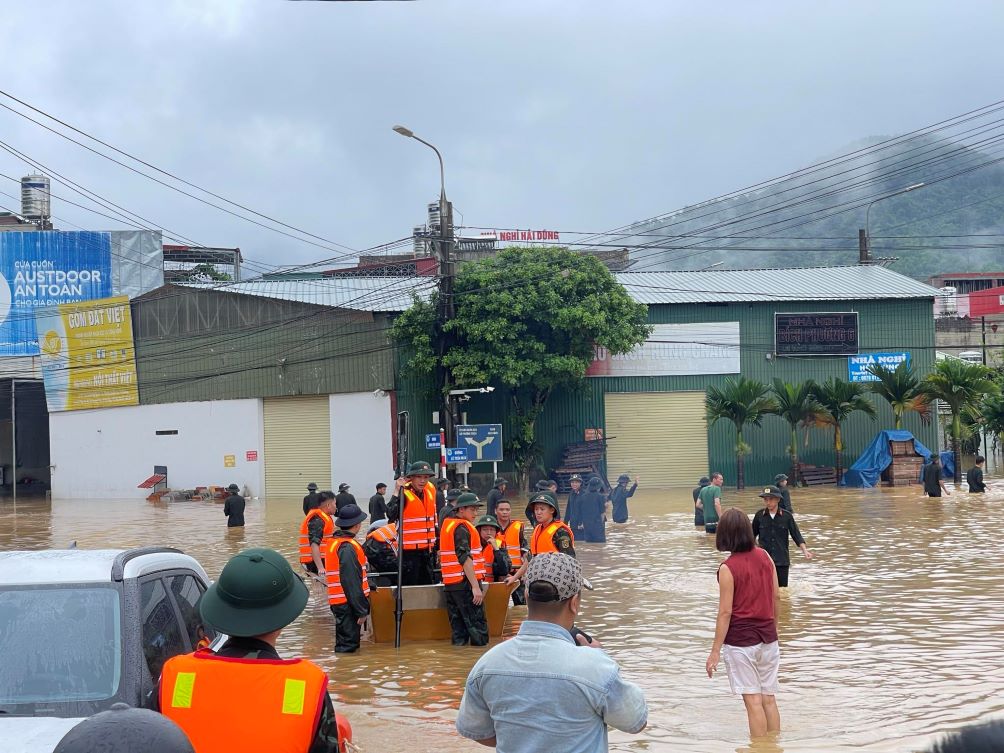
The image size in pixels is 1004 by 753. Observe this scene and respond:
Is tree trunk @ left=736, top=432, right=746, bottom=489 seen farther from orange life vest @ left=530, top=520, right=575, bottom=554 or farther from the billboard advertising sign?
orange life vest @ left=530, top=520, right=575, bottom=554

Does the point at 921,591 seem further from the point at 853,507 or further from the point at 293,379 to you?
the point at 293,379

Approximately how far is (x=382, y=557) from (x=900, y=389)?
3008cm

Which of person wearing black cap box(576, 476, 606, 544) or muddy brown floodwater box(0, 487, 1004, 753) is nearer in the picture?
muddy brown floodwater box(0, 487, 1004, 753)

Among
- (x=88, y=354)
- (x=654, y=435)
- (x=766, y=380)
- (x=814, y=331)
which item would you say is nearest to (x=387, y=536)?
(x=654, y=435)

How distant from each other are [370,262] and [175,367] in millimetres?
20981

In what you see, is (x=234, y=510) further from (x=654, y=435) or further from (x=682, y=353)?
(x=682, y=353)

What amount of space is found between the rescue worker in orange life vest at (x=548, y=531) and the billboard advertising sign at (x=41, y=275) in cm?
4144

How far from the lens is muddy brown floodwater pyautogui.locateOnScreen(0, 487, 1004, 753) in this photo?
8.62m

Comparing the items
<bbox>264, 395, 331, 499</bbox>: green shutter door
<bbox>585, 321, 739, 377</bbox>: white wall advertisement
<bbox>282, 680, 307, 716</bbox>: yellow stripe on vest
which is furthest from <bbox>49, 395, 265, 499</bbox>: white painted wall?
<bbox>282, 680, 307, 716</bbox>: yellow stripe on vest

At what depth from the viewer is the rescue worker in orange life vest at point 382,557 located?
1284cm

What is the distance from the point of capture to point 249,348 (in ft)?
139

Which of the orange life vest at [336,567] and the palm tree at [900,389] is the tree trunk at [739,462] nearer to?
the palm tree at [900,389]

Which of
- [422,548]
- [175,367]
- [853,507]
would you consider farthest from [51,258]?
[422,548]

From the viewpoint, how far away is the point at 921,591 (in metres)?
15.1
